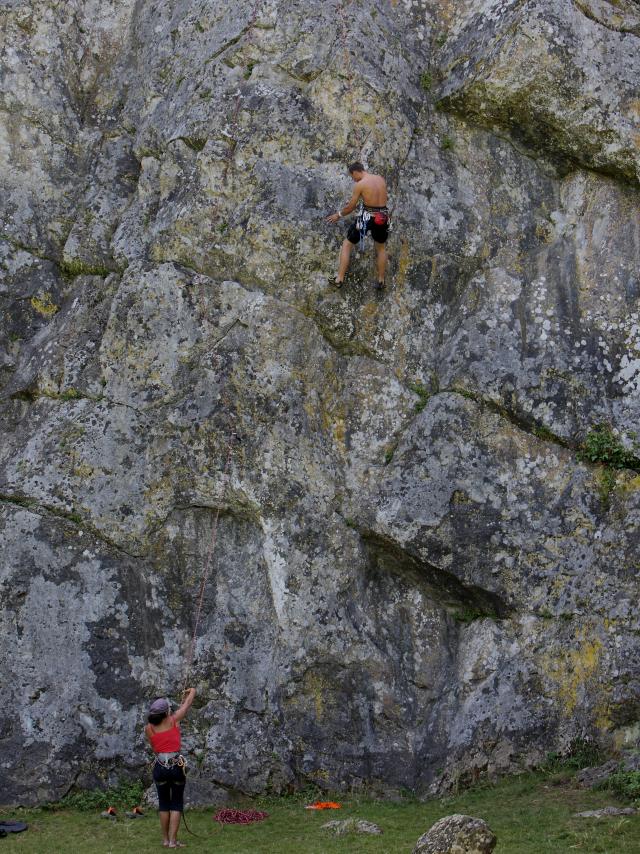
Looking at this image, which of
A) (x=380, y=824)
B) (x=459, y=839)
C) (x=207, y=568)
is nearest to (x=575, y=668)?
(x=380, y=824)

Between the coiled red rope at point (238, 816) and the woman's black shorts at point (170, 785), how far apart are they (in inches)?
57.7

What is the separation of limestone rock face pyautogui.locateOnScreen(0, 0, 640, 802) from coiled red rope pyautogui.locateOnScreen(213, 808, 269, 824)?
587 mm

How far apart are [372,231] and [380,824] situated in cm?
801

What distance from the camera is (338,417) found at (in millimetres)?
14102

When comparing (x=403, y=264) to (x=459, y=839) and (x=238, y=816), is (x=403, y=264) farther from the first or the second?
(x=459, y=839)

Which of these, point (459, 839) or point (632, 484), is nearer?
point (459, 839)

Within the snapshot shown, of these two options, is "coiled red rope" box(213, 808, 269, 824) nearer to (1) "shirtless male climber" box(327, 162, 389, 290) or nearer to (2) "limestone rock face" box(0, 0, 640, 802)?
(2) "limestone rock face" box(0, 0, 640, 802)

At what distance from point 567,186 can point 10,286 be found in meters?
9.24

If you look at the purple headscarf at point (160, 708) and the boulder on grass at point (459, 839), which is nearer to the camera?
the boulder on grass at point (459, 839)

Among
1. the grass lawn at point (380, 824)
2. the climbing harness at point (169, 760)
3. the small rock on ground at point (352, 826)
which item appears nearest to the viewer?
the grass lawn at point (380, 824)

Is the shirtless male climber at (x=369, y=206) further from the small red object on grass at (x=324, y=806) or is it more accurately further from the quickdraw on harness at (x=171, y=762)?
the small red object on grass at (x=324, y=806)

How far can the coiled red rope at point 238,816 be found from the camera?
39.5ft

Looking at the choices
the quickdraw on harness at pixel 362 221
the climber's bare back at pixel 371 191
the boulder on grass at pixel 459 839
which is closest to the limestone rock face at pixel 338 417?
the quickdraw on harness at pixel 362 221

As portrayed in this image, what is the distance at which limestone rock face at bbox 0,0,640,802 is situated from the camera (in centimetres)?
1304
